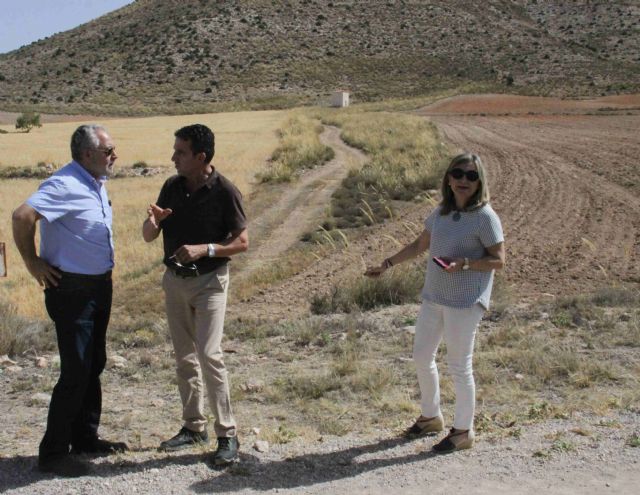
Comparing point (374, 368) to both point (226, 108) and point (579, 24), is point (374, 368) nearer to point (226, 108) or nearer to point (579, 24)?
point (226, 108)

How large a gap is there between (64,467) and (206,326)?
47.5 inches

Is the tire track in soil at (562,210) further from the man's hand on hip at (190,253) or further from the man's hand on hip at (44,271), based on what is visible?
the man's hand on hip at (44,271)

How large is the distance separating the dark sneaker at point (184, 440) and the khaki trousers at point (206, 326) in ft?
1.33

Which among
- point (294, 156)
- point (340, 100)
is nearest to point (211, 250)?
point (294, 156)

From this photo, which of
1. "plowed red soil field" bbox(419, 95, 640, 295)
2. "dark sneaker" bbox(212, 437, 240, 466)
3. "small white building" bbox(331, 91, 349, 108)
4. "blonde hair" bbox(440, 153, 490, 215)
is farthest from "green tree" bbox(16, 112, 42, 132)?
"blonde hair" bbox(440, 153, 490, 215)

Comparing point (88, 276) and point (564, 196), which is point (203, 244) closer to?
point (88, 276)

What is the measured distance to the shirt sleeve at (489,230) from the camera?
5.39 m

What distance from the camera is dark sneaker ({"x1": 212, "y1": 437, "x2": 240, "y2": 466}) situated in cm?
530

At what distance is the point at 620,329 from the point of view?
8.92 meters

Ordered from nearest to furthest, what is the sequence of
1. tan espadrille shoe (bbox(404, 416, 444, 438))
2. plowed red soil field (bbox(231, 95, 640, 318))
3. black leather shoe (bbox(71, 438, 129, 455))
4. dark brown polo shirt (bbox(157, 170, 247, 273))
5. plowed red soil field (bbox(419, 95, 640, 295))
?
dark brown polo shirt (bbox(157, 170, 247, 273))
black leather shoe (bbox(71, 438, 129, 455))
tan espadrille shoe (bbox(404, 416, 444, 438))
plowed red soil field (bbox(231, 95, 640, 318))
plowed red soil field (bbox(419, 95, 640, 295))

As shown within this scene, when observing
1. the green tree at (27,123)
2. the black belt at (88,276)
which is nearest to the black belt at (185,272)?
the black belt at (88,276)

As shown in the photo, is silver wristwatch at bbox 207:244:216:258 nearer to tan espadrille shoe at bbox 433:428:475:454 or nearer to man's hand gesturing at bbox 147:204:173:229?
man's hand gesturing at bbox 147:204:173:229

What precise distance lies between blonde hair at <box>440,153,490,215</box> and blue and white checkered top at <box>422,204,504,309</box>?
0.04 metres

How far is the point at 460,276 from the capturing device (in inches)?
213
